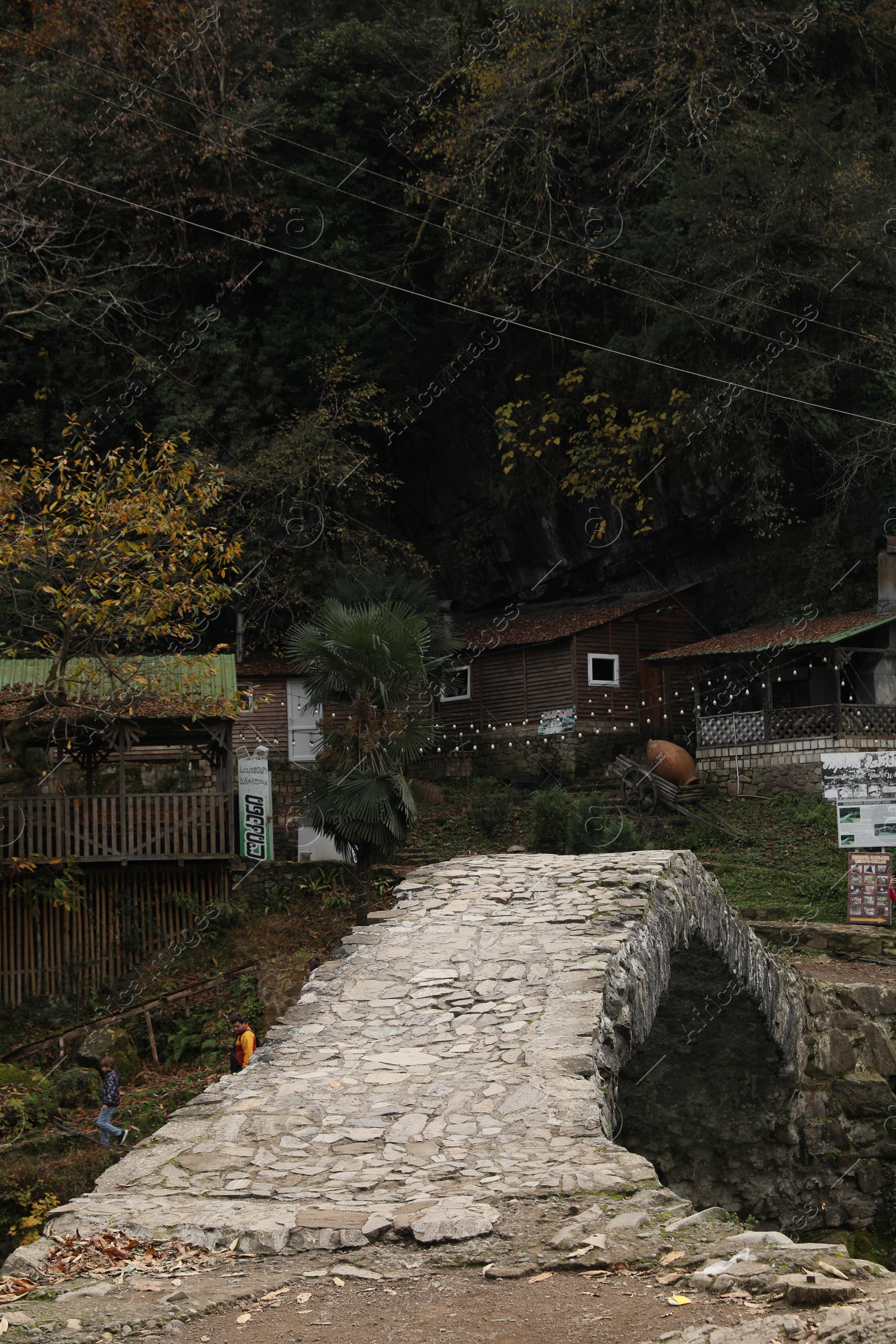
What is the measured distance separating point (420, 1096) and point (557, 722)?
18989 millimetres

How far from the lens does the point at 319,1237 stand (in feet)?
19.9

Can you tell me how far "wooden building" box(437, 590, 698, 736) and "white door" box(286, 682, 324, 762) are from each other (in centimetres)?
310

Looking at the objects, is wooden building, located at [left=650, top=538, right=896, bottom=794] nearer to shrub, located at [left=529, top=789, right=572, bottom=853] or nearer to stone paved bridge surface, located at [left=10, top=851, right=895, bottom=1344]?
shrub, located at [left=529, top=789, right=572, bottom=853]

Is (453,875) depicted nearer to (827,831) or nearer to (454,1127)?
(454,1127)

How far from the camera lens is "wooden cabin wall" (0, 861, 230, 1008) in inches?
746

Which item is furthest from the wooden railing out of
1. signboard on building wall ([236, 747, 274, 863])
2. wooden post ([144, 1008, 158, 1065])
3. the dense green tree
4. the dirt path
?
the dirt path

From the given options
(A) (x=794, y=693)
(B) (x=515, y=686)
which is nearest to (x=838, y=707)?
(A) (x=794, y=693)

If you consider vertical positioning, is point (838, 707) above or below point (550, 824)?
above

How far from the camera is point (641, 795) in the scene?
23.7 m

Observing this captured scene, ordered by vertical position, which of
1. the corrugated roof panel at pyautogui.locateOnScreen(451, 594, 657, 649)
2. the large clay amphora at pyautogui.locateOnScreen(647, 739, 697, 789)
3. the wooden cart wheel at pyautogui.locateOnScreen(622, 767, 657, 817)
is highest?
the corrugated roof panel at pyautogui.locateOnScreen(451, 594, 657, 649)

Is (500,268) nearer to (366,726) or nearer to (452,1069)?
(366,726)

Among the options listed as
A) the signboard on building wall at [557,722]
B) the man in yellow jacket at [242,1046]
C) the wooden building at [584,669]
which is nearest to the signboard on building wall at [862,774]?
the wooden building at [584,669]

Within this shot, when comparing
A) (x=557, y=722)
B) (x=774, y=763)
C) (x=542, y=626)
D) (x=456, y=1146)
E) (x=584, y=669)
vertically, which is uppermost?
(x=542, y=626)

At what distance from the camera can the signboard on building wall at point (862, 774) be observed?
19953 millimetres
